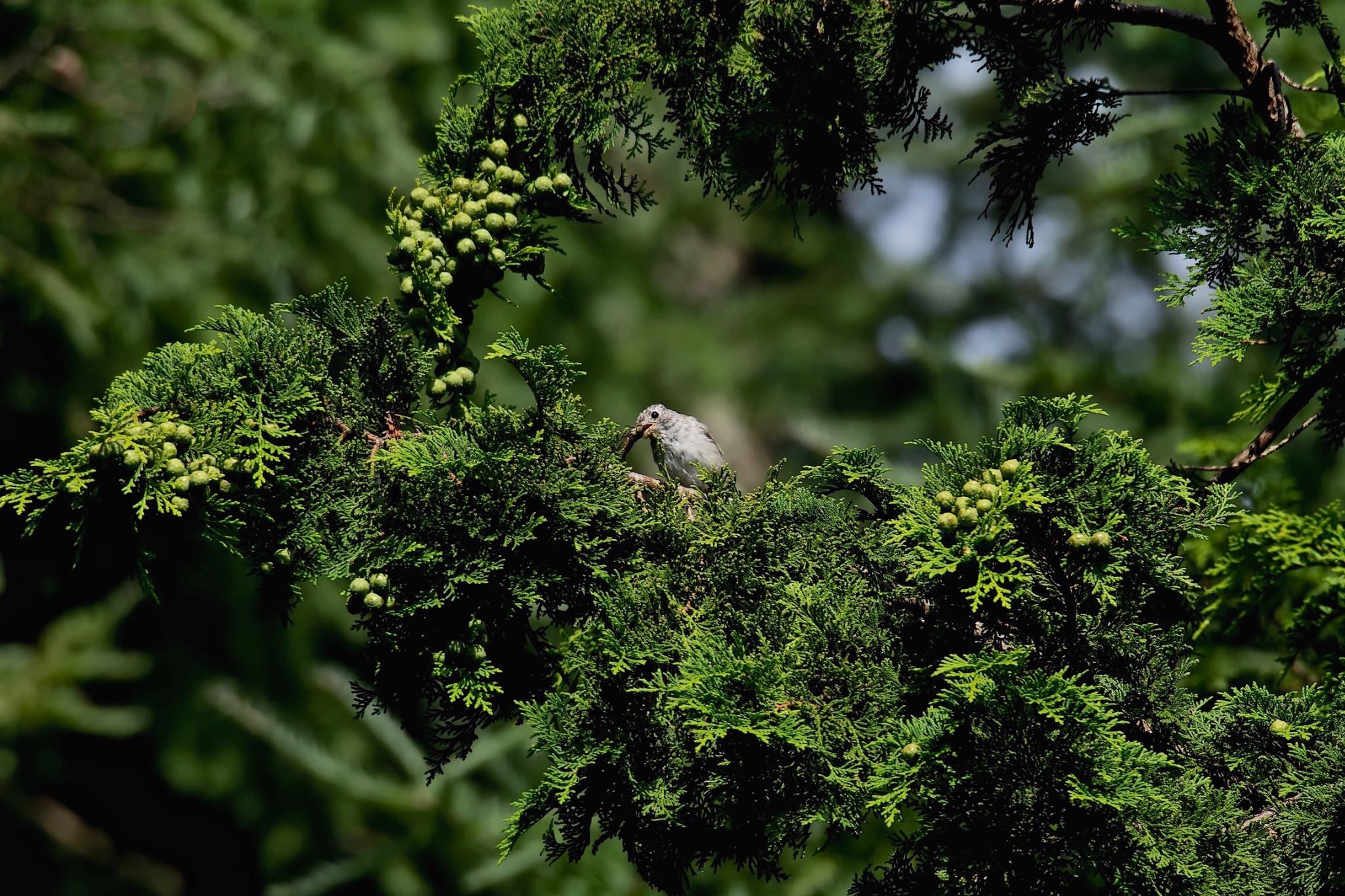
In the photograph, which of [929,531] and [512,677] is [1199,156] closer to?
[929,531]

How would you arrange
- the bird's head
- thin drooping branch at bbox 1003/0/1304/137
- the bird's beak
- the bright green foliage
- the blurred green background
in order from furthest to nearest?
the blurred green background, the bird's head, the bird's beak, thin drooping branch at bbox 1003/0/1304/137, the bright green foliage

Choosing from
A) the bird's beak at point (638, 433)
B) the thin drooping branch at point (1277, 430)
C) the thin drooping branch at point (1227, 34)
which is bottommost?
the thin drooping branch at point (1277, 430)

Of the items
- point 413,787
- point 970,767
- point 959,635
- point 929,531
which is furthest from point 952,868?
point 413,787

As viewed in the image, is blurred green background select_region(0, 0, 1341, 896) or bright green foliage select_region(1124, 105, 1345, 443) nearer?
bright green foliage select_region(1124, 105, 1345, 443)

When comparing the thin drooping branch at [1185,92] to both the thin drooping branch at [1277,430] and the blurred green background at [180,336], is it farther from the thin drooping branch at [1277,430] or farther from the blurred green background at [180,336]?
the blurred green background at [180,336]

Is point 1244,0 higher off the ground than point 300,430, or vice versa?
point 1244,0

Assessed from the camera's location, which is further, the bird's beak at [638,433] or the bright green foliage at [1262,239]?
the bird's beak at [638,433]

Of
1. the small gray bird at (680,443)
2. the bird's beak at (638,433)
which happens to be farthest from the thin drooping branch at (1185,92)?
the small gray bird at (680,443)

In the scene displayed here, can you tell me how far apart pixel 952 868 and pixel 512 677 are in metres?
0.74

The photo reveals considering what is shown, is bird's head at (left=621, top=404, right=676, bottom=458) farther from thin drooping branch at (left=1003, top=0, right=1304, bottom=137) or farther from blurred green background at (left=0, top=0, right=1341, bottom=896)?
thin drooping branch at (left=1003, top=0, right=1304, bottom=137)

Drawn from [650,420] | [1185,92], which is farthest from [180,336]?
[1185,92]

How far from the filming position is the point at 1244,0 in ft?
15.5

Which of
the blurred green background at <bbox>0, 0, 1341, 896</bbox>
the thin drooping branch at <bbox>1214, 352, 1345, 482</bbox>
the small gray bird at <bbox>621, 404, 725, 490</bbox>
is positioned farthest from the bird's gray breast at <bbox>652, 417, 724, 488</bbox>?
the thin drooping branch at <bbox>1214, 352, 1345, 482</bbox>

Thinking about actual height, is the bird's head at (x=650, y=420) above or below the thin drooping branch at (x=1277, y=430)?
above
